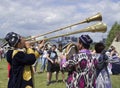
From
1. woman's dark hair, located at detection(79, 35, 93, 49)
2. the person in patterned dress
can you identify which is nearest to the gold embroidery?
the person in patterned dress

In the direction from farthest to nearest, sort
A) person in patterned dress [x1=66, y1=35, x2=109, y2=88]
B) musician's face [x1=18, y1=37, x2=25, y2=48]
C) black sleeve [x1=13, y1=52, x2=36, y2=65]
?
1. person in patterned dress [x1=66, y1=35, x2=109, y2=88]
2. musician's face [x1=18, y1=37, x2=25, y2=48]
3. black sleeve [x1=13, y1=52, x2=36, y2=65]

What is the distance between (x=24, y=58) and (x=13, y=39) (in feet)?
1.18

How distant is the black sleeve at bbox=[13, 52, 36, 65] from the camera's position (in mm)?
6203

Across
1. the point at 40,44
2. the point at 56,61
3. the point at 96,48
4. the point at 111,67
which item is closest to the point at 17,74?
the point at 40,44

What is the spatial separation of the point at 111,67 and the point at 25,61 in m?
14.1

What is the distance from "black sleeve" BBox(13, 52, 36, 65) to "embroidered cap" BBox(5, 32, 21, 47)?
0.19m

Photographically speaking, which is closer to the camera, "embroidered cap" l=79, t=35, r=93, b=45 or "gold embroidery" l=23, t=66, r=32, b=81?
"gold embroidery" l=23, t=66, r=32, b=81

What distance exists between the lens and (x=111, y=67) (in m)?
19.9

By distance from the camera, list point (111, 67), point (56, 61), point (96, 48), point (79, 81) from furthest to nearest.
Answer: point (111, 67) < point (56, 61) < point (96, 48) < point (79, 81)

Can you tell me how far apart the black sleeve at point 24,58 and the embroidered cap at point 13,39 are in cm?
19

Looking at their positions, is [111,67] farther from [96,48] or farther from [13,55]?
[13,55]

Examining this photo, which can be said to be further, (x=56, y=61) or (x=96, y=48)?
(x=56, y=61)

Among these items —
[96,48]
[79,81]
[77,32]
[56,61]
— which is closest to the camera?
[77,32]

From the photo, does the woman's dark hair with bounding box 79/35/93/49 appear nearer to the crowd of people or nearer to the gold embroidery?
the crowd of people
